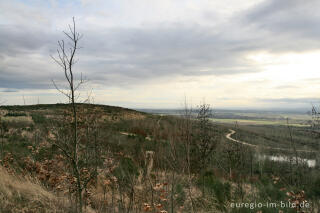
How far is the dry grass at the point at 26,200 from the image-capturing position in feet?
13.8

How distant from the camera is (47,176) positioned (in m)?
6.52

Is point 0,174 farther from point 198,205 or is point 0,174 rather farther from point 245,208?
point 245,208

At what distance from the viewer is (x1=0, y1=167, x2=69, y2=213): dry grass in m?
4.20

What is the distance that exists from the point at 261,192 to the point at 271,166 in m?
12.9

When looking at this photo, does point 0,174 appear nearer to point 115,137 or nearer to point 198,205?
point 198,205

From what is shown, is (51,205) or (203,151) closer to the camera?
(51,205)

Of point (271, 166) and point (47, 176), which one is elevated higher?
point (47, 176)

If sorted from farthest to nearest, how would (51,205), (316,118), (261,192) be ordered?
(261,192) < (316,118) < (51,205)

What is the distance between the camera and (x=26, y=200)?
463cm

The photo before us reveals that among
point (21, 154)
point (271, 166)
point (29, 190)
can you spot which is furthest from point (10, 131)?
point (271, 166)

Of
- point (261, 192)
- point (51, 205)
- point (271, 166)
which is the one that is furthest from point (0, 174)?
point (271, 166)

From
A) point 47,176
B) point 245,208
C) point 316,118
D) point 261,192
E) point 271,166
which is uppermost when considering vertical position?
point 316,118

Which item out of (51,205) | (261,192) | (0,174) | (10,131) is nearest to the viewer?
(51,205)

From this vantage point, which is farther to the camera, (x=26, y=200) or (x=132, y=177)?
(x=132, y=177)
